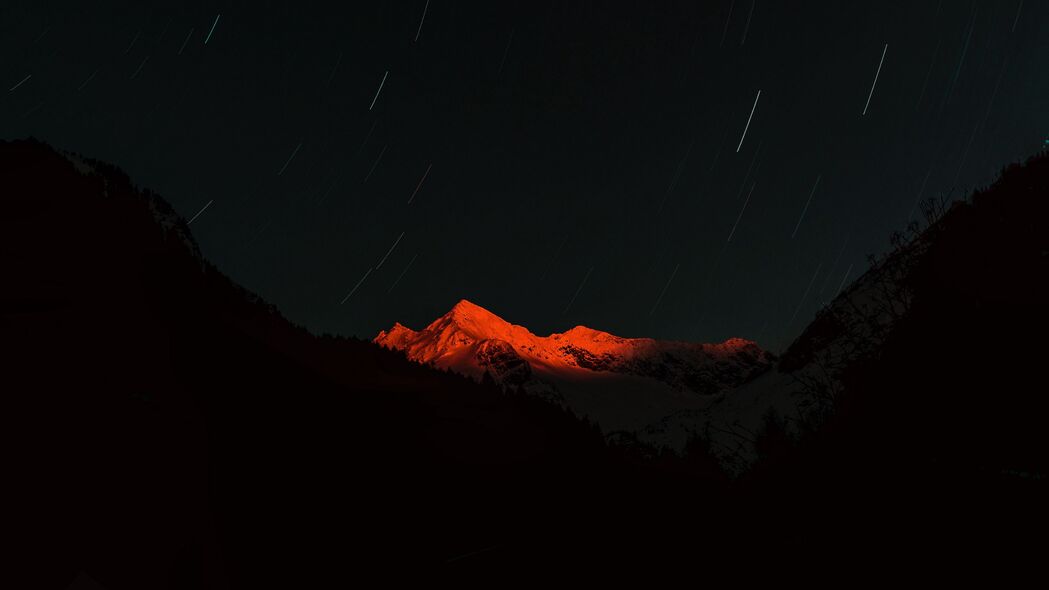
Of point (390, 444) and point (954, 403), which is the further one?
point (954, 403)

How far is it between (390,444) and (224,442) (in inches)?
124

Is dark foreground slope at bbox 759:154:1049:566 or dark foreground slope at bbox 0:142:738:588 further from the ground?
dark foreground slope at bbox 759:154:1049:566

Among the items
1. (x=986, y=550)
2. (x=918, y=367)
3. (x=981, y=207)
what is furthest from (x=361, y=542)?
(x=981, y=207)

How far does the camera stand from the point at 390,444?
37.4 ft

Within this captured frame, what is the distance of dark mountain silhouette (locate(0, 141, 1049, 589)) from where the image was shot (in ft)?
26.3

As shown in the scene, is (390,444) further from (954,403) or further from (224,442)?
(954,403)

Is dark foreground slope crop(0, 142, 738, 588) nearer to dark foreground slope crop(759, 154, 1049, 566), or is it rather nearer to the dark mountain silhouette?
the dark mountain silhouette

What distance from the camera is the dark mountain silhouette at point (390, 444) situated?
8031 millimetres

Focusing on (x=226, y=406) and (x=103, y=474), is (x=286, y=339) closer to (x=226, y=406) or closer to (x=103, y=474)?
(x=226, y=406)

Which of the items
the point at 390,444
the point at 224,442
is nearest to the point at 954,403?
the point at 390,444

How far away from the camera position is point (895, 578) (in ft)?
28.0

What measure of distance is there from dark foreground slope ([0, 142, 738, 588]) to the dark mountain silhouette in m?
0.04

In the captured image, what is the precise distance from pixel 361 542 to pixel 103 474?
4.01 m

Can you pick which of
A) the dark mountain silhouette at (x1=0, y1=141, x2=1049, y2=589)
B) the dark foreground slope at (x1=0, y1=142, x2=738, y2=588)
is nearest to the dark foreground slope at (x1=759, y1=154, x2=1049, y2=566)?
the dark mountain silhouette at (x1=0, y1=141, x2=1049, y2=589)
